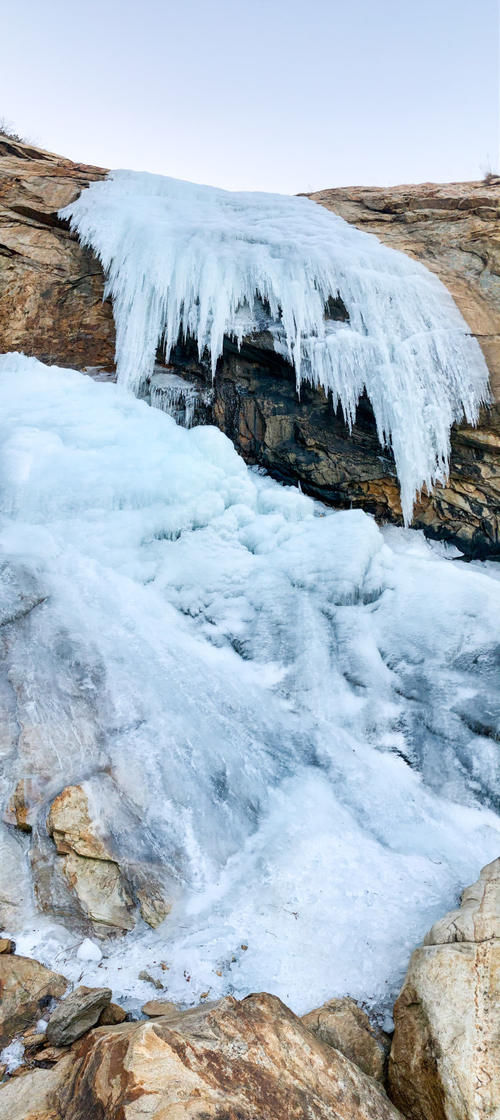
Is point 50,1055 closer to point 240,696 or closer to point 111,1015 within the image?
point 111,1015

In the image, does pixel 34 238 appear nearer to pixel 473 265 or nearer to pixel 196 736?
pixel 473 265

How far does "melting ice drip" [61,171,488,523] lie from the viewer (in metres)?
7.62

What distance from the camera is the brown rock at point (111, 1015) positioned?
8.28 ft

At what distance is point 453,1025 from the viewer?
7.37ft

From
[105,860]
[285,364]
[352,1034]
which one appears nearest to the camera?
[352,1034]

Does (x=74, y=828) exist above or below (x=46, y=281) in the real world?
below

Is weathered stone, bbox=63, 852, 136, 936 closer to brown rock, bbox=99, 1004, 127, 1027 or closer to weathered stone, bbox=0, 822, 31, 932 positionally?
weathered stone, bbox=0, 822, 31, 932

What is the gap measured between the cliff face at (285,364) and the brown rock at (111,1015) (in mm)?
6783

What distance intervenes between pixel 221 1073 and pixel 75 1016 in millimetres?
875

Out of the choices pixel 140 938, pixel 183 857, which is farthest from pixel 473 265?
pixel 140 938

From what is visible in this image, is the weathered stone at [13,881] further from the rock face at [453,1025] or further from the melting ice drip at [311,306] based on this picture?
the melting ice drip at [311,306]

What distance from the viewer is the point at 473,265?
8.10 m

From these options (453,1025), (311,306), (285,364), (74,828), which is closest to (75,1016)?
(74,828)

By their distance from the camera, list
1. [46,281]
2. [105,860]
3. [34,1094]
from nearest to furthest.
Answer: [34,1094]
[105,860]
[46,281]
